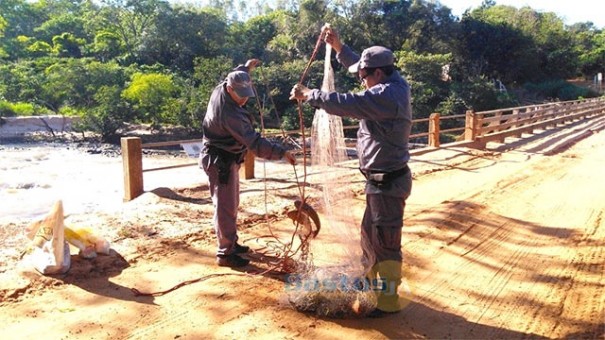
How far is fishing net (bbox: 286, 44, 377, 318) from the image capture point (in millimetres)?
3475

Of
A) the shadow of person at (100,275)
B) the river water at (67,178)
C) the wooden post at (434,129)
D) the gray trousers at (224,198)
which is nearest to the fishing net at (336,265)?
the gray trousers at (224,198)

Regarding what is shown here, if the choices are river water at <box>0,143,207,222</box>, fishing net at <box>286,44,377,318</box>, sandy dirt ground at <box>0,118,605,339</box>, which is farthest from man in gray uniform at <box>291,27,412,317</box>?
river water at <box>0,143,207,222</box>

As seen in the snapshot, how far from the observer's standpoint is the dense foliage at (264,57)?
91.7ft

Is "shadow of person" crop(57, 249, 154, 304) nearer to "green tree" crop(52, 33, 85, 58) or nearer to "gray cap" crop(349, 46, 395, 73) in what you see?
"gray cap" crop(349, 46, 395, 73)

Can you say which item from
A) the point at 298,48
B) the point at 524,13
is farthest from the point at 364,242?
the point at 524,13

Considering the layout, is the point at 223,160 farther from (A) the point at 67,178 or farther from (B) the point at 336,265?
(A) the point at 67,178

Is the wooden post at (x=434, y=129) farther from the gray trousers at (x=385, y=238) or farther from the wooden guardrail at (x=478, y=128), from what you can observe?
the gray trousers at (x=385, y=238)

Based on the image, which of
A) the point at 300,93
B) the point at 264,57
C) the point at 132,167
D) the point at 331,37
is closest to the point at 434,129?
the point at 132,167

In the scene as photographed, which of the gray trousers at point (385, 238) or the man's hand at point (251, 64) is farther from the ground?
the man's hand at point (251, 64)

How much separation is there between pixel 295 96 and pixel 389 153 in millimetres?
715

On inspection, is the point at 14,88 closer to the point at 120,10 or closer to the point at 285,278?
the point at 120,10

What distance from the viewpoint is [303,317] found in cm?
347

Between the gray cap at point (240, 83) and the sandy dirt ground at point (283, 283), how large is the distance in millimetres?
818

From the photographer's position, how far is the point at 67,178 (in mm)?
16406
